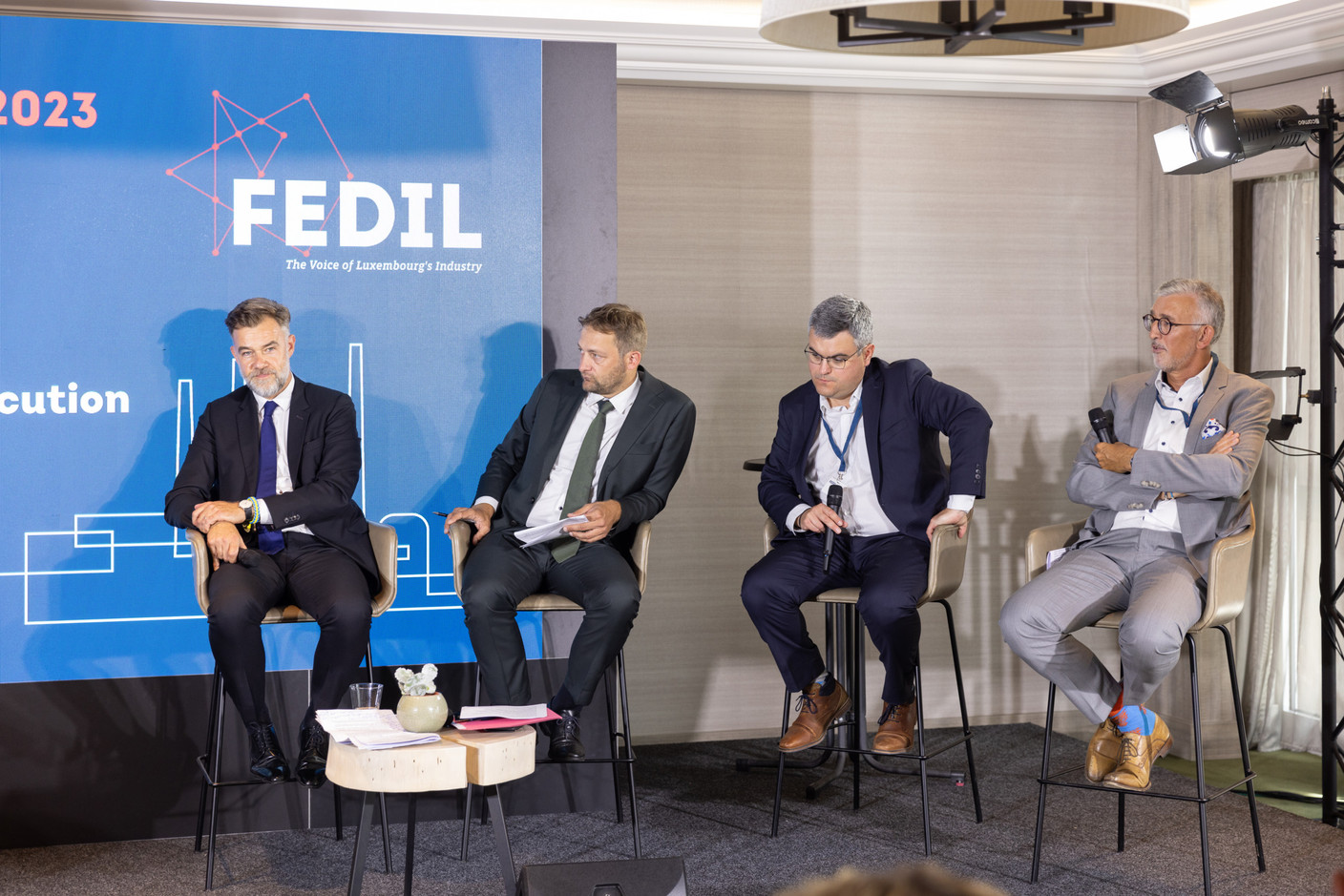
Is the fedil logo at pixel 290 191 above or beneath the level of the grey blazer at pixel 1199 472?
above

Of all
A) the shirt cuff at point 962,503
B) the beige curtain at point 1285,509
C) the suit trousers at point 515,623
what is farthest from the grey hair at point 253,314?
the beige curtain at point 1285,509

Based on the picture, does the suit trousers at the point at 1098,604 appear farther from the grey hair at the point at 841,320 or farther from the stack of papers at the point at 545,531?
the stack of papers at the point at 545,531

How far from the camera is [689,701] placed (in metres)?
5.10

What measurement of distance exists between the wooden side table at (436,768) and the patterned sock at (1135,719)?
160 centimetres

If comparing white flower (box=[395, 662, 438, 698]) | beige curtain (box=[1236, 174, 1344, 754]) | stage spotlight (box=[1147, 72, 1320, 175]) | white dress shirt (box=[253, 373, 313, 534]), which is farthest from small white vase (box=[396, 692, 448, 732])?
beige curtain (box=[1236, 174, 1344, 754])

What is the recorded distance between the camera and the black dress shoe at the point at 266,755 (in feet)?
11.3

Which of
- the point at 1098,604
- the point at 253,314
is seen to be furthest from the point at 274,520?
the point at 1098,604

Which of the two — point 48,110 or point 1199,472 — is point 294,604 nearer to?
point 48,110

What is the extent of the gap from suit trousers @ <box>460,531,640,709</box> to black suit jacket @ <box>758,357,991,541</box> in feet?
2.09

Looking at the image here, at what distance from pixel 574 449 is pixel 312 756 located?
121cm

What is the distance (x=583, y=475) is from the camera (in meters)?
3.91

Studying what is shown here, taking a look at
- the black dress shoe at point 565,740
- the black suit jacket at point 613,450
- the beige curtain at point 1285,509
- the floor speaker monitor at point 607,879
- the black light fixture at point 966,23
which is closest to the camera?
the black light fixture at point 966,23

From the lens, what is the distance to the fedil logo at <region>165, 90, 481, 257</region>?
154 inches

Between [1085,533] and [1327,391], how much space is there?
92cm
